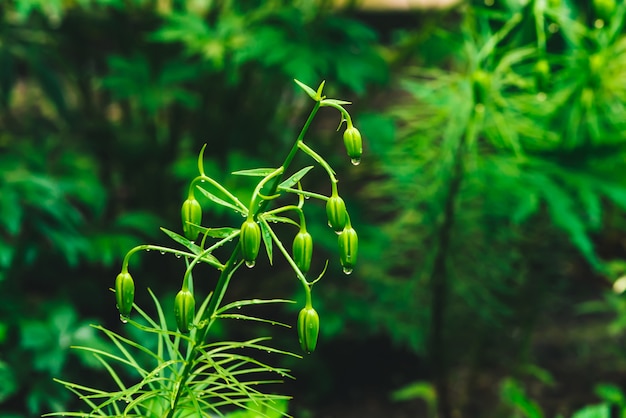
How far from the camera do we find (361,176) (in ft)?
6.97

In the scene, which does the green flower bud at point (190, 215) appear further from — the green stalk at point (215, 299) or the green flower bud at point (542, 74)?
the green flower bud at point (542, 74)

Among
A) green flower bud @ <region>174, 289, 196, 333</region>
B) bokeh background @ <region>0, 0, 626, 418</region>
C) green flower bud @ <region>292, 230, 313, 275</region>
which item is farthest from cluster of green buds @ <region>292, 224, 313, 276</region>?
bokeh background @ <region>0, 0, 626, 418</region>

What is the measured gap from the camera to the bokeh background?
148 cm

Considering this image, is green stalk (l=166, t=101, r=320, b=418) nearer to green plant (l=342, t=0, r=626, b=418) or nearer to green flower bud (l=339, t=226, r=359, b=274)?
green flower bud (l=339, t=226, r=359, b=274)

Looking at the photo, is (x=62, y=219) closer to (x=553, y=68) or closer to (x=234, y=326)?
(x=234, y=326)

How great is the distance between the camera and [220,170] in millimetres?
1804

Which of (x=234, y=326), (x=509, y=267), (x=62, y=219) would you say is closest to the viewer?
(x=62, y=219)

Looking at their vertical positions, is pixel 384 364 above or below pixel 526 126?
below

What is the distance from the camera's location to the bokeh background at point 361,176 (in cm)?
148

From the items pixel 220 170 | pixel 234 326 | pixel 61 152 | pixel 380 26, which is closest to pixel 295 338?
pixel 234 326

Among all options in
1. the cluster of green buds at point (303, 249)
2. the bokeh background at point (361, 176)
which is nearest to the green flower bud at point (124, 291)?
the cluster of green buds at point (303, 249)

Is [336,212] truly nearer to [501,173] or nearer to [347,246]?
[347,246]

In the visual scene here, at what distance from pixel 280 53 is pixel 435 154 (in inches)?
17.4

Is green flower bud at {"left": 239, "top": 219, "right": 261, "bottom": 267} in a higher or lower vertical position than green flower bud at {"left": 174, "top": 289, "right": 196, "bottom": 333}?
higher
